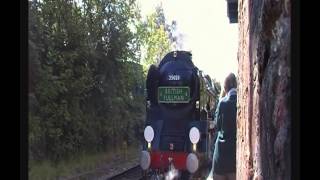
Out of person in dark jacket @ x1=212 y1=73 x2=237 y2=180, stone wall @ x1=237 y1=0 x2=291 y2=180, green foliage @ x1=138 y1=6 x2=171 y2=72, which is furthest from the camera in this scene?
green foliage @ x1=138 y1=6 x2=171 y2=72

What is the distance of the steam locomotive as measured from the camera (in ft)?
29.3

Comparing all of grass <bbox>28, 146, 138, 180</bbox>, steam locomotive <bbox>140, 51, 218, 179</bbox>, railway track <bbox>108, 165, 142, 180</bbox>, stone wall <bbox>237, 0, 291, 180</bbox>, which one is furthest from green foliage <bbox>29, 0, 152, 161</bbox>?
stone wall <bbox>237, 0, 291, 180</bbox>

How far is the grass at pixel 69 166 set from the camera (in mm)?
10539

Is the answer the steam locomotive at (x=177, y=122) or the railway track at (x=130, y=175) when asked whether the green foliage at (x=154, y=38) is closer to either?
the railway track at (x=130, y=175)

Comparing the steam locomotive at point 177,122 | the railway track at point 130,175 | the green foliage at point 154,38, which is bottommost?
the railway track at point 130,175

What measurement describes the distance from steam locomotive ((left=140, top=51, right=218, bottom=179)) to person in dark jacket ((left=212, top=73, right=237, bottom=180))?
169 inches

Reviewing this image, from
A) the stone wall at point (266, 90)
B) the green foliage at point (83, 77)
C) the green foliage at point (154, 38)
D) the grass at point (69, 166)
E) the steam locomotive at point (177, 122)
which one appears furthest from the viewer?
the green foliage at point (154, 38)

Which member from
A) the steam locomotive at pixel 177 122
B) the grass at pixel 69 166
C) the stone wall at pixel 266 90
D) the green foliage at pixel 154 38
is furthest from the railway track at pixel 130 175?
the stone wall at pixel 266 90

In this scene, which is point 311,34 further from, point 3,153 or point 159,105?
point 159,105

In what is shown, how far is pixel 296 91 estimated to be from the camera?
3.41ft

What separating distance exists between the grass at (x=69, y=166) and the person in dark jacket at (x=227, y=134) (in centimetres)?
559

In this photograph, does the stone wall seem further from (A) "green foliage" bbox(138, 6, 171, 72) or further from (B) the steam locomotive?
(A) "green foliage" bbox(138, 6, 171, 72)

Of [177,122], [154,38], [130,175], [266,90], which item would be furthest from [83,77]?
[266,90]

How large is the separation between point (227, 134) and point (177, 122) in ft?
17.5
